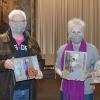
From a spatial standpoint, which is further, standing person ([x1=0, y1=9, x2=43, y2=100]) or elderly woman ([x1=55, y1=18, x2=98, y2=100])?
elderly woman ([x1=55, y1=18, x2=98, y2=100])

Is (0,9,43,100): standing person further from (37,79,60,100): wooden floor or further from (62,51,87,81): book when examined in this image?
(37,79,60,100): wooden floor

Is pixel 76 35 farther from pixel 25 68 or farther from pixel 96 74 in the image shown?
pixel 25 68

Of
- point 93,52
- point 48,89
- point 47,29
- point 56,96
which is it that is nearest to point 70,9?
point 47,29

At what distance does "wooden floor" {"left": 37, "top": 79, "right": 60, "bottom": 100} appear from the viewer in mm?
8562

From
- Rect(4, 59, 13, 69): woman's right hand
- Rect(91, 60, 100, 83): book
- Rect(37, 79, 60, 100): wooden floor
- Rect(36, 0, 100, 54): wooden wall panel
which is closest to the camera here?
Rect(4, 59, 13, 69): woman's right hand

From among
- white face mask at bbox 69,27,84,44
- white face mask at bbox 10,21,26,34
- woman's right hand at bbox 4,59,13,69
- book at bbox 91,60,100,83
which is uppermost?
white face mask at bbox 10,21,26,34

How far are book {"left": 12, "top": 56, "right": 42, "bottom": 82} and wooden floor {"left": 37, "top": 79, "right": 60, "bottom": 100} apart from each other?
450 centimetres

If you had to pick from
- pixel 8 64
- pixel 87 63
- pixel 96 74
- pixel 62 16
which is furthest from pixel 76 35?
pixel 62 16

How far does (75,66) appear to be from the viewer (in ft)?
13.8

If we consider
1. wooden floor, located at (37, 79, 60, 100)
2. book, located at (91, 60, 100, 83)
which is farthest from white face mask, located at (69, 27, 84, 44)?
wooden floor, located at (37, 79, 60, 100)

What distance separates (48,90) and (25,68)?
5576 mm

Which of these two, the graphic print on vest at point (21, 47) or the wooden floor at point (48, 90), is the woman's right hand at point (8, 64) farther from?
the wooden floor at point (48, 90)

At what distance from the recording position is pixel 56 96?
8672 millimetres

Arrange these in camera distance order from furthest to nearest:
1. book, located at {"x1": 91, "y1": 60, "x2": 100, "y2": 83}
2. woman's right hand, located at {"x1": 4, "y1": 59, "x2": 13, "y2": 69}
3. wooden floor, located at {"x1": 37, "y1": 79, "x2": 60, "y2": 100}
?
wooden floor, located at {"x1": 37, "y1": 79, "x2": 60, "y2": 100}, book, located at {"x1": 91, "y1": 60, "x2": 100, "y2": 83}, woman's right hand, located at {"x1": 4, "y1": 59, "x2": 13, "y2": 69}
